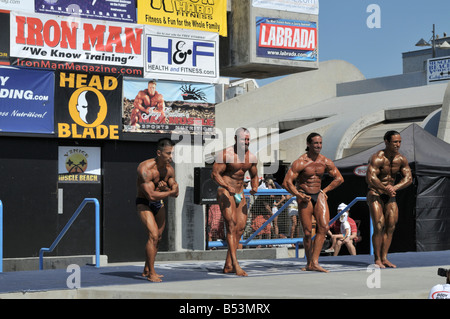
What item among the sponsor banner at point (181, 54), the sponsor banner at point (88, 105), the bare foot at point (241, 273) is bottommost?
the bare foot at point (241, 273)

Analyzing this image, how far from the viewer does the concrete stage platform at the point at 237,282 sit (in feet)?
35.4

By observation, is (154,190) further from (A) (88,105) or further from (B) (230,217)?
(A) (88,105)

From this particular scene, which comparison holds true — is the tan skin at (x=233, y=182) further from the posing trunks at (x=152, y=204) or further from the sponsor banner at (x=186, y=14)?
the sponsor banner at (x=186, y=14)

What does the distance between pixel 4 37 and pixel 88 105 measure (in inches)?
99.7

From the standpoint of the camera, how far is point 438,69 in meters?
45.7

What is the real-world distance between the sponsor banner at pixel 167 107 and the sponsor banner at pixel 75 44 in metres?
0.51

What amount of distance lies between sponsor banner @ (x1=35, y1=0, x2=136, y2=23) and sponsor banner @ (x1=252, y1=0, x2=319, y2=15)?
3504mm

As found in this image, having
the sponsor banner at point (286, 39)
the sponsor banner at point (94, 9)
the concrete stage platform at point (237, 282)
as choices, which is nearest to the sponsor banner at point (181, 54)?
the sponsor banner at point (94, 9)

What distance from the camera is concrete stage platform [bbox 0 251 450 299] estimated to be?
35.4 ft

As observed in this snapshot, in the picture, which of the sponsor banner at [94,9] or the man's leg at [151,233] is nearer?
the man's leg at [151,233]

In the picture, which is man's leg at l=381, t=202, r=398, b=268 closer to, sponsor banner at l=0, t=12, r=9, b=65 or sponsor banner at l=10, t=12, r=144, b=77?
sponsor banner at l=10, t=12, r=144, b=77

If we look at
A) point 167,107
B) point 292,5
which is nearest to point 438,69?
point 292,5
